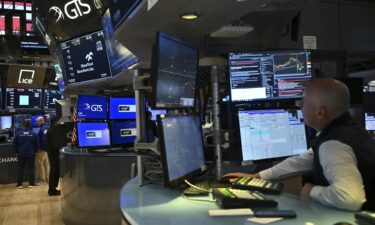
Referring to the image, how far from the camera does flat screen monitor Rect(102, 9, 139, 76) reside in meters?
5.34

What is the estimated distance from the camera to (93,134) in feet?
19.2

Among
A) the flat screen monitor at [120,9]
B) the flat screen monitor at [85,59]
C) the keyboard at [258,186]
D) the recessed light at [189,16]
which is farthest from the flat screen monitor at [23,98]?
the keyboard at [258,186]

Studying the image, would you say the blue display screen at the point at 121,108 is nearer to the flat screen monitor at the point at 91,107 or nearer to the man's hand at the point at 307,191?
the flat screen monitor at the point at 91,107

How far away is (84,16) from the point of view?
19.1 feet

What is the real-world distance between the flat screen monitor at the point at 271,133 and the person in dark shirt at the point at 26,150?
7.62 m

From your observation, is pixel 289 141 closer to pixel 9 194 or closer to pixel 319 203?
pixel 319 203

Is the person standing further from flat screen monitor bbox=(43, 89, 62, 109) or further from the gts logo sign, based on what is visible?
the gts logo sign

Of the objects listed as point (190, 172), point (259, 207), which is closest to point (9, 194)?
point (190, 172)

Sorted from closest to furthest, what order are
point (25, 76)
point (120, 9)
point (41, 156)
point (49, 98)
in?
1. point (120, 9)
2. point (41, 156)
3. point (25, 76)
4. point (49, 98)

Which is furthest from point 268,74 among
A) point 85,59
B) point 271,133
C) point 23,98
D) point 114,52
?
point 23,98

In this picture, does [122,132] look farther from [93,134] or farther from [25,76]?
[25,76]

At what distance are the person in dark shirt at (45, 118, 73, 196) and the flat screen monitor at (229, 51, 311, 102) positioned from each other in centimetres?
595

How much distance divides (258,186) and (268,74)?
1.00 metres

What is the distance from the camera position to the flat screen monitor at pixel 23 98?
11.5 m
